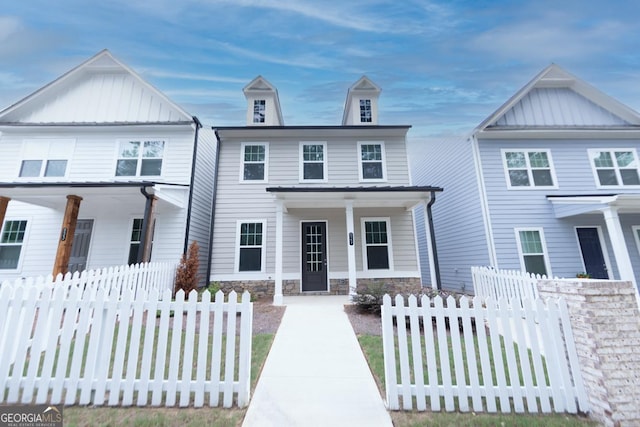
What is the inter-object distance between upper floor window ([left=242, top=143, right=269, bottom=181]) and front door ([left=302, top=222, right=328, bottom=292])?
266 centimetres

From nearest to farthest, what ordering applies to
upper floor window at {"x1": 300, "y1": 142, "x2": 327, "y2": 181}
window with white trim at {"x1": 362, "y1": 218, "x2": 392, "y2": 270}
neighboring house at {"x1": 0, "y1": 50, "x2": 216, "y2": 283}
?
neighboring house at {"x1": 0, "y1": 50, "x2": 216, "y2": 283} < window with white trim at {"x1": 362, "y1": 218, "x2": 392, "y2": 270} < upper floor window at {"x1": 300, "y1": 142, "x2": 327, "y2": 181}

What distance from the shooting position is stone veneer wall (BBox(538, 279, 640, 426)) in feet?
7.21

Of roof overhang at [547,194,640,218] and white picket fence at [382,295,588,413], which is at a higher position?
roof overhang at [547,194,640,218]

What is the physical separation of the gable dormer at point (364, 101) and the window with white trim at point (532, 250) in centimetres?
719

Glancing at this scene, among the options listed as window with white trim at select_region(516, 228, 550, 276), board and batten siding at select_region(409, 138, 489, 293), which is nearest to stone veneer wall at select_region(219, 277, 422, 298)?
board and batten siding at select_region(409, 138, 489, 293)

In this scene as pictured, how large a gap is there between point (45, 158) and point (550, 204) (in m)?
18.6

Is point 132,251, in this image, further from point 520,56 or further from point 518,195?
point 520,56

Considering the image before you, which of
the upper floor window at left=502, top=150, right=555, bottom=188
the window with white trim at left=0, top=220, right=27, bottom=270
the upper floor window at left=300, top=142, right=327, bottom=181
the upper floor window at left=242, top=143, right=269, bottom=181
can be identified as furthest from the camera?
the upper floor window at left=300, top=142, right=327, bottom=181

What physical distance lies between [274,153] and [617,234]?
36.8 ft

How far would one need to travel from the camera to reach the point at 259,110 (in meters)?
10.3

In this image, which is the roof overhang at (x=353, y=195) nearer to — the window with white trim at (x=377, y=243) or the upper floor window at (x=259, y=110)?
the window with white trim at (x=377, y=243)

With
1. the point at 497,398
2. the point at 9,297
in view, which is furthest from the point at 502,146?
the point at 9,297

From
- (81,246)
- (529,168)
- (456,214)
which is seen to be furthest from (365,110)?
(81,246)

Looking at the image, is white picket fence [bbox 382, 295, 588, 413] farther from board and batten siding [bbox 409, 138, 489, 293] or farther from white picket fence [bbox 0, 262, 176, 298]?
board and batten siding [bbox 409, 138, 489, 293]
